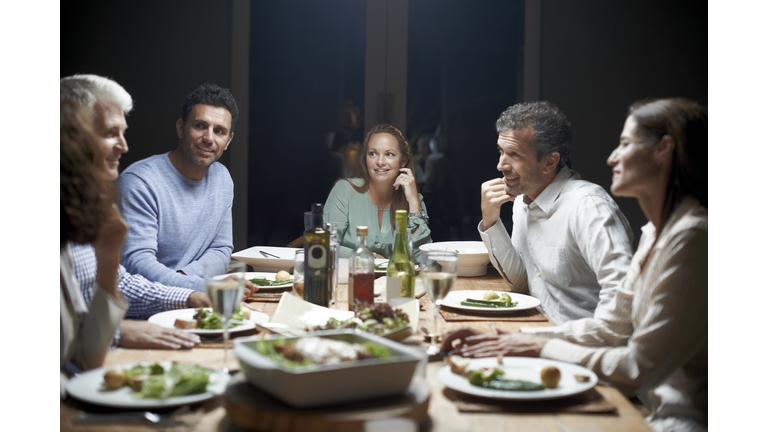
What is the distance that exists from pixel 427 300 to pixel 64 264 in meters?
1.05

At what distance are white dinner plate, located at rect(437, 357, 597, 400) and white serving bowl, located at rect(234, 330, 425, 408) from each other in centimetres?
16

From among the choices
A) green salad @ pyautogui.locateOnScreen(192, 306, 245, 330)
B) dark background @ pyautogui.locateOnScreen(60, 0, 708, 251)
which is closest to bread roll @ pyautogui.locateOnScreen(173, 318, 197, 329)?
green salad @ pyautogui.locateOnScreen(192, 306, 245, 330)

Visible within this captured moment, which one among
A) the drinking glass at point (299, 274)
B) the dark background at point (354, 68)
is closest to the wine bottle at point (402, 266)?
the drinking glass at point (299, 274)

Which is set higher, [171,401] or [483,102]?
[483,102]

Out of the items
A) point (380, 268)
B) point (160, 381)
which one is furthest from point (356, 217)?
point (160, 381)

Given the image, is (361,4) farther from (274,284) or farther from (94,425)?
(94,425)

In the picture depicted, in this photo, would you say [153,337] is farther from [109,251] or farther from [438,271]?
[438,271]

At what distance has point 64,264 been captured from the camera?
3.97 feet

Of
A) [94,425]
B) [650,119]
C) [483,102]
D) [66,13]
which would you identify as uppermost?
[66,13]

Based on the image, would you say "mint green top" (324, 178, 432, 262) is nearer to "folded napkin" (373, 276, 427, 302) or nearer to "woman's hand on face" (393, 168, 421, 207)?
"woman's hand on face" (393, 168, 421, 207)

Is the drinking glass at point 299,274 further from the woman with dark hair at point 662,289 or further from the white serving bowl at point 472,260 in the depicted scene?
the white serving bowl at point 472,260

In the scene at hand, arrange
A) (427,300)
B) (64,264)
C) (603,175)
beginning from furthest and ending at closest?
1. (603,175)
2. (427,300)
3. (64,264)

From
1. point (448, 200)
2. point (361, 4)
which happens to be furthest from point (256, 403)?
point (361, 4)

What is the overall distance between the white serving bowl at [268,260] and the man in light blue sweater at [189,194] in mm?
108
